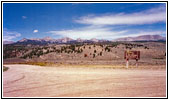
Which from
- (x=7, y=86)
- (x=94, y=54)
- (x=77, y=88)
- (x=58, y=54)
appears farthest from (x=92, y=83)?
(x=58, y=54)

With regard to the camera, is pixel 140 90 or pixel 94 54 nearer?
pixel 140 90

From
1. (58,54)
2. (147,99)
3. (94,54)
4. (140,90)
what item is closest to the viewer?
(147,99)

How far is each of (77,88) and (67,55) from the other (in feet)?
149

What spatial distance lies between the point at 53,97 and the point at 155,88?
23.1ft

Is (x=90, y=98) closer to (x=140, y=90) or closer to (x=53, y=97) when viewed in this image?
(x=53, y=97)

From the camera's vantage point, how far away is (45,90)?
40.7ft

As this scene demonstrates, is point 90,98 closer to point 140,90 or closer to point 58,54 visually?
point 140,90

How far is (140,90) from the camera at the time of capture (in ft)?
40.4

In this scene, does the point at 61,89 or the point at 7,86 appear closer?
the point at 61,89

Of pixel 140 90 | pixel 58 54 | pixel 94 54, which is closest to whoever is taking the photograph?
pixel 140 90

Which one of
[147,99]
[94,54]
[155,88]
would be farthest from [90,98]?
[94,54]

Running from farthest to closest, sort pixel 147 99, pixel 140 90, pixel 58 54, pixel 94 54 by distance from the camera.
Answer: pixel 58 54
pixel 94 54
pixel 140 90
pixel 147 99

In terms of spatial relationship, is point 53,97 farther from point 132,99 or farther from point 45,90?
point 132,99

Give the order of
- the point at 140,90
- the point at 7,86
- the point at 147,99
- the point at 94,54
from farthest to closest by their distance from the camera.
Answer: the point at 94,54 → the point at 7,86 → the point at 140,90 → the point at 147,99
